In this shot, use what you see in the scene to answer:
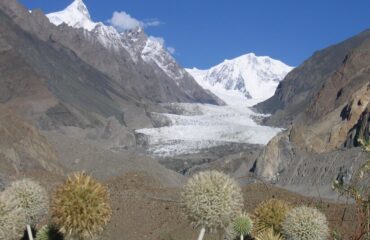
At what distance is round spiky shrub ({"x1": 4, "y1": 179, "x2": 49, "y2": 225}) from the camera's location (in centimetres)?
644

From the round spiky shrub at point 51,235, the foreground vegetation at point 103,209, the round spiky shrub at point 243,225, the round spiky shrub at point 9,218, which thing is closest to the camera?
the round spiky shrub at point 9,218

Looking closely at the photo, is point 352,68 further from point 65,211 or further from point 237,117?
point 65,211

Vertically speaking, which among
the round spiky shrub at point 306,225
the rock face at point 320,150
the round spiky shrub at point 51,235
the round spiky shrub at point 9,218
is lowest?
the round spiky shrub at point 51,235

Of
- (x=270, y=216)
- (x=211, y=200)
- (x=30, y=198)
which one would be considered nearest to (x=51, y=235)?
(x=30, y=198)

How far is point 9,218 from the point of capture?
214 inches

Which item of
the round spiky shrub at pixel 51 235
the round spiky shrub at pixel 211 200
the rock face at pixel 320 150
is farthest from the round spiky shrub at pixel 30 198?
the rock face at pixel 320 150

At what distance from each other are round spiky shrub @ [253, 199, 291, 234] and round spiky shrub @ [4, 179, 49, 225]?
2713mm

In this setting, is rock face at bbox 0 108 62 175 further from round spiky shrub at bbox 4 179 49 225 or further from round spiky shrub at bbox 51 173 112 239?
round spiky shrub at bbox 51 173 112 239

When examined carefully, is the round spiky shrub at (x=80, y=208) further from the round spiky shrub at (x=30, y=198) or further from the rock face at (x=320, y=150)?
the rock face at (x=320, y=150)

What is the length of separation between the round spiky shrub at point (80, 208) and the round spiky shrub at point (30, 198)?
510mm

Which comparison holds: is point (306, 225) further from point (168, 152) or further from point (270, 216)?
point (168, 152)

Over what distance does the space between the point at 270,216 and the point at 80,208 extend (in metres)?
2.75

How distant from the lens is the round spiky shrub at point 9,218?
17.6ft

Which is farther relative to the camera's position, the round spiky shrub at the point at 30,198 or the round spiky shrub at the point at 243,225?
the round spiky shrub at the point at 243,225
